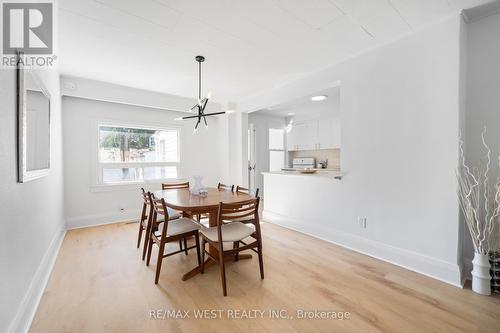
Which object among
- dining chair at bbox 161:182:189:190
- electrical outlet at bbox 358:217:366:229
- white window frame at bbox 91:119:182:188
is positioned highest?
white window frame at bbox 91:119:182:188

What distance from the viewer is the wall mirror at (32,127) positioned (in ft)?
4.82

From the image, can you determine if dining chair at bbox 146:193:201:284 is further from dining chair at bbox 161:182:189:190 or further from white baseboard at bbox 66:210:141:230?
white baseboard at bbox 66:210:141:230

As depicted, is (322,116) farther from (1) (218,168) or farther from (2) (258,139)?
(1) (218,168)

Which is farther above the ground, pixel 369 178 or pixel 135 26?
pixel 135 26

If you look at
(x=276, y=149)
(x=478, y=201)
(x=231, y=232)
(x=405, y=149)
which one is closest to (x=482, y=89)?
(x=405, y=149)

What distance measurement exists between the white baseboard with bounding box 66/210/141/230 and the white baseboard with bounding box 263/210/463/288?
316cm

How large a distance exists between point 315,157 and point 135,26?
5.19m

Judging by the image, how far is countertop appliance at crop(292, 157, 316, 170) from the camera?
6.15m

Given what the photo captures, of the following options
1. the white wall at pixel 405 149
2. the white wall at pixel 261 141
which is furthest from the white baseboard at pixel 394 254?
the white wall at pixel 261 141

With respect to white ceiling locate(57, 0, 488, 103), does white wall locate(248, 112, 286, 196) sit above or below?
below

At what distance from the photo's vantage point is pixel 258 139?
19.7 ft

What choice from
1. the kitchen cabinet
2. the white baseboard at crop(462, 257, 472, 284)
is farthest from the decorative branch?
the kitchen cabinet

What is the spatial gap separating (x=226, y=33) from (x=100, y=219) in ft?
12.3

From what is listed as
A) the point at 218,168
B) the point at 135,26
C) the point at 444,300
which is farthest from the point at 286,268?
the point at 218,168
